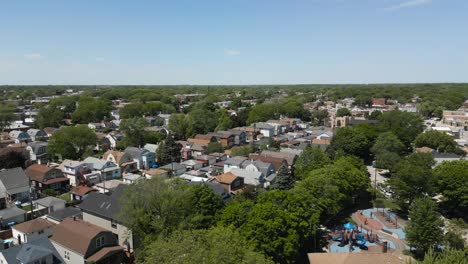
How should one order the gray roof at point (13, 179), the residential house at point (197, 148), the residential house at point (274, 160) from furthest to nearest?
the residential house at point (197, 148), the residential house at point (274, 160), the gray roof at point (13, 179)

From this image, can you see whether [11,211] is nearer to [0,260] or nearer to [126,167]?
[0,260]

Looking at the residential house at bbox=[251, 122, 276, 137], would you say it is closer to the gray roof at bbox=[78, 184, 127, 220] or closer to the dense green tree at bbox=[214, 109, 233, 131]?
the dense green tree at bbox=[214, 109, 233, 131]

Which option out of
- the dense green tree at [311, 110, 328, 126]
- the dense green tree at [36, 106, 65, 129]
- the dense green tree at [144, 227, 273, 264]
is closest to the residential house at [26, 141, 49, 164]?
the dense green tree at [36, 106, 65, 129]

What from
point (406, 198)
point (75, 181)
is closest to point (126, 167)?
point (75, 181)

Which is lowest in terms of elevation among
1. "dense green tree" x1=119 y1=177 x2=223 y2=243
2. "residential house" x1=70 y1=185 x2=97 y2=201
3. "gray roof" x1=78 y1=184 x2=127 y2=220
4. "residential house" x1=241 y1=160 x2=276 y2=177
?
"residential house" x1=70 y1=185 x2=97 y2=201

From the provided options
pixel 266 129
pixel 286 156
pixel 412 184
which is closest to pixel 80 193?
pixel 286 156

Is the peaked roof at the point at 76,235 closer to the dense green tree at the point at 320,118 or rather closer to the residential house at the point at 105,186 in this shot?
the residential house at the point at 105,186

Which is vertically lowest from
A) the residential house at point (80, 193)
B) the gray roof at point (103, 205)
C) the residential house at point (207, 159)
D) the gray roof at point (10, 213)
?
the residential house at point (80, 193)

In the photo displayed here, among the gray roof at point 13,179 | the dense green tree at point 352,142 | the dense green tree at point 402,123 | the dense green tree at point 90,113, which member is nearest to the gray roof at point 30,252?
the gray roof at point 13,179
